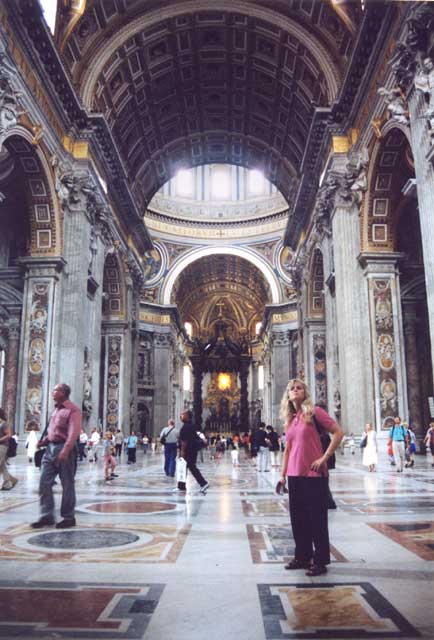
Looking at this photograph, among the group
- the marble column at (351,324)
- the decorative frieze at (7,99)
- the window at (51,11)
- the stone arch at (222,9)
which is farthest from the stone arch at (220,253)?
the decorative frieze at (7,99)

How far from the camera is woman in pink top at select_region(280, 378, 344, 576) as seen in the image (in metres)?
3.36

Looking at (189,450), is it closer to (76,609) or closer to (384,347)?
(76,609)

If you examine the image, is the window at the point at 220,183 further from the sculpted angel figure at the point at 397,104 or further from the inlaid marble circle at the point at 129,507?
the inlaid marble circle at the point at 129,507

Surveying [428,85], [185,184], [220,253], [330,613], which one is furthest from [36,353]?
[185,184]

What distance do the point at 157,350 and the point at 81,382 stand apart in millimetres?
24332

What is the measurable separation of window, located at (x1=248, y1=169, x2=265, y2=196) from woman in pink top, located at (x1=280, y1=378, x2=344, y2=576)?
4363 cm

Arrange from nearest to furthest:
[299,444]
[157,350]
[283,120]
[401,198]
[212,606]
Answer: [212,606] < [299,444] < [401,198] < [283,120] < [157,350]

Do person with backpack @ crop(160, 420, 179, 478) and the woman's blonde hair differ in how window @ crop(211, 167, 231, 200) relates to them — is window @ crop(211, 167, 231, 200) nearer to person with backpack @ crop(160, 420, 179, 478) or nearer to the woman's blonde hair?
person with backpack @ crop(160, 420, 179, 478)

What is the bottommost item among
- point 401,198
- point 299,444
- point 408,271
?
point 299,444

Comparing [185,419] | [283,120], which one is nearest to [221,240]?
[283,120]

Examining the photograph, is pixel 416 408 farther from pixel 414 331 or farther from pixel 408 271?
pixel 408 271

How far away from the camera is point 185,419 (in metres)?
8.86

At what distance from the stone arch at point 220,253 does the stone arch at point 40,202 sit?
1048 inches

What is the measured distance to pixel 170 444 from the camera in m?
11.3
